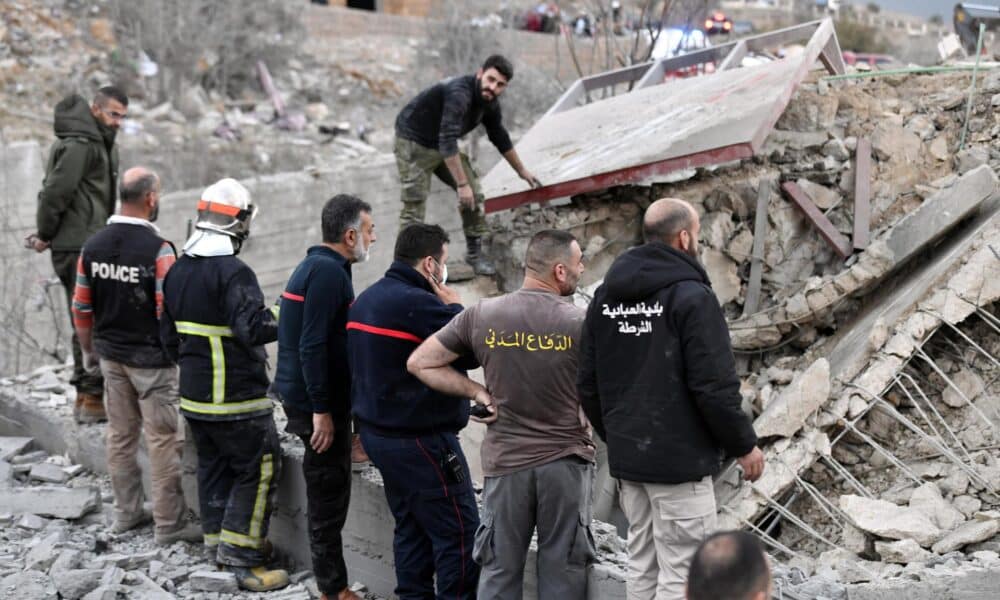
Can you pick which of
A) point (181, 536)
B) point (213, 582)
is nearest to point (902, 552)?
point (213, 582)

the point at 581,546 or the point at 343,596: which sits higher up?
the point at 581,546

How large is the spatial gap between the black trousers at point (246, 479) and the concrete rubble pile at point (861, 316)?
2.48 metres

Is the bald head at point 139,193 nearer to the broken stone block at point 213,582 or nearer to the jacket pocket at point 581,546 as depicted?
the broken stone block at point 213,582

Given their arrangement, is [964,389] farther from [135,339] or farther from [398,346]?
[135,339]

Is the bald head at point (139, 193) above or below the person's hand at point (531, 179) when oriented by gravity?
above

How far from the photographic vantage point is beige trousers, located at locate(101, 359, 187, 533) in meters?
5.50

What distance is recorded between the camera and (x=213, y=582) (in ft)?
16.5

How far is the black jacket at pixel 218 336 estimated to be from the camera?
192 inches

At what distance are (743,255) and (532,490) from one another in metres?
4.83

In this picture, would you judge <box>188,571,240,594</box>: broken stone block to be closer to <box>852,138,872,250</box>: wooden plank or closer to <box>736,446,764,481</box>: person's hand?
<box>736,446,764,481</box>: person's hand

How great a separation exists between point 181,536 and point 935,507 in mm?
3934

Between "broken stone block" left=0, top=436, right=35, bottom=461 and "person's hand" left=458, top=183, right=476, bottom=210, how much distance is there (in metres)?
3.28

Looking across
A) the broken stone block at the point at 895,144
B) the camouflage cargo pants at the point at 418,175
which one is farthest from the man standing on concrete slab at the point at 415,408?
the broken stone block at the point at 895,144

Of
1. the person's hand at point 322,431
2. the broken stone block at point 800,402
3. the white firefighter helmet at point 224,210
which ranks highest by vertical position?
the white firefighter helmet at point 224,210
